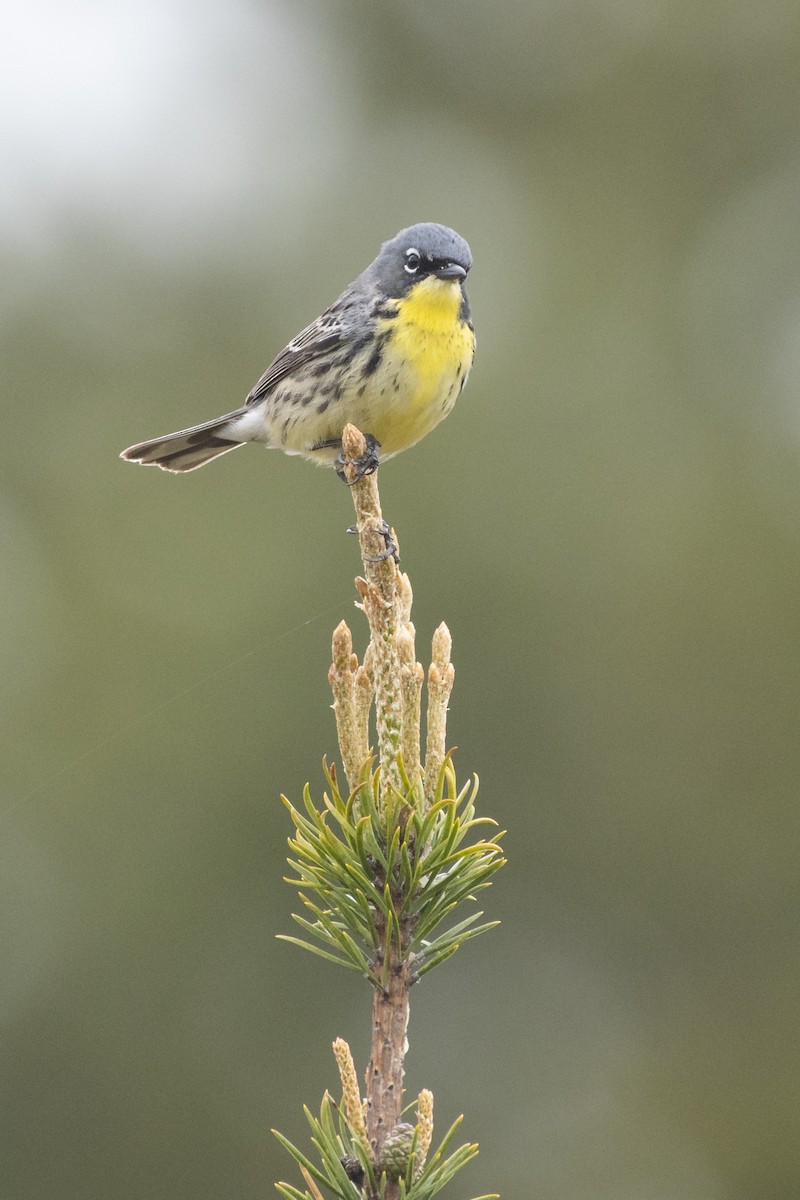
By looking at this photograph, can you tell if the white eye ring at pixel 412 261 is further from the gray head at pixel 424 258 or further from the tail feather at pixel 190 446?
the tail feather at pixel 190 446

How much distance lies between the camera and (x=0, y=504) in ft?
29.5

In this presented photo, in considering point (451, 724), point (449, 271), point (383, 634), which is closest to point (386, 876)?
point (383, 634)

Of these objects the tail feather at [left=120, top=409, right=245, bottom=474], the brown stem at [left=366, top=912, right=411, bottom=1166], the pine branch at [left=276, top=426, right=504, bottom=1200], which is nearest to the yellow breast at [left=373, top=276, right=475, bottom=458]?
the tail feather at [left=120, top=409, right=245, bottom=474]

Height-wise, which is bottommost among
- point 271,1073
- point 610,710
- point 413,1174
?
point 413,1174

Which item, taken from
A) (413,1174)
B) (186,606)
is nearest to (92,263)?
(186,606)

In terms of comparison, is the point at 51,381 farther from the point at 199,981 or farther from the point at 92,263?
the point at 199,981

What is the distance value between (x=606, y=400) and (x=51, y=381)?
3.79m

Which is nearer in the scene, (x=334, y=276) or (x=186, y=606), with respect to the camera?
(x=186, y=606)

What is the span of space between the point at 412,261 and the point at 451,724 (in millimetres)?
3515

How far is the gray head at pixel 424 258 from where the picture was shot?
16.2 feet

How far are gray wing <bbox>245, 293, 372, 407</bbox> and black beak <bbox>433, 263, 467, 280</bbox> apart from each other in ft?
1.06

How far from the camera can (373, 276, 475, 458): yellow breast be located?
192 inches

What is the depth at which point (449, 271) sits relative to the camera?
193 inches

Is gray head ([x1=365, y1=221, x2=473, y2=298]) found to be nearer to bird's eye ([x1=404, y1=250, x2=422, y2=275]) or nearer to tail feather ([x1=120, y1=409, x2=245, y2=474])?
bird's eye ([x1=404, y1=250, x2=422, y2=275])
